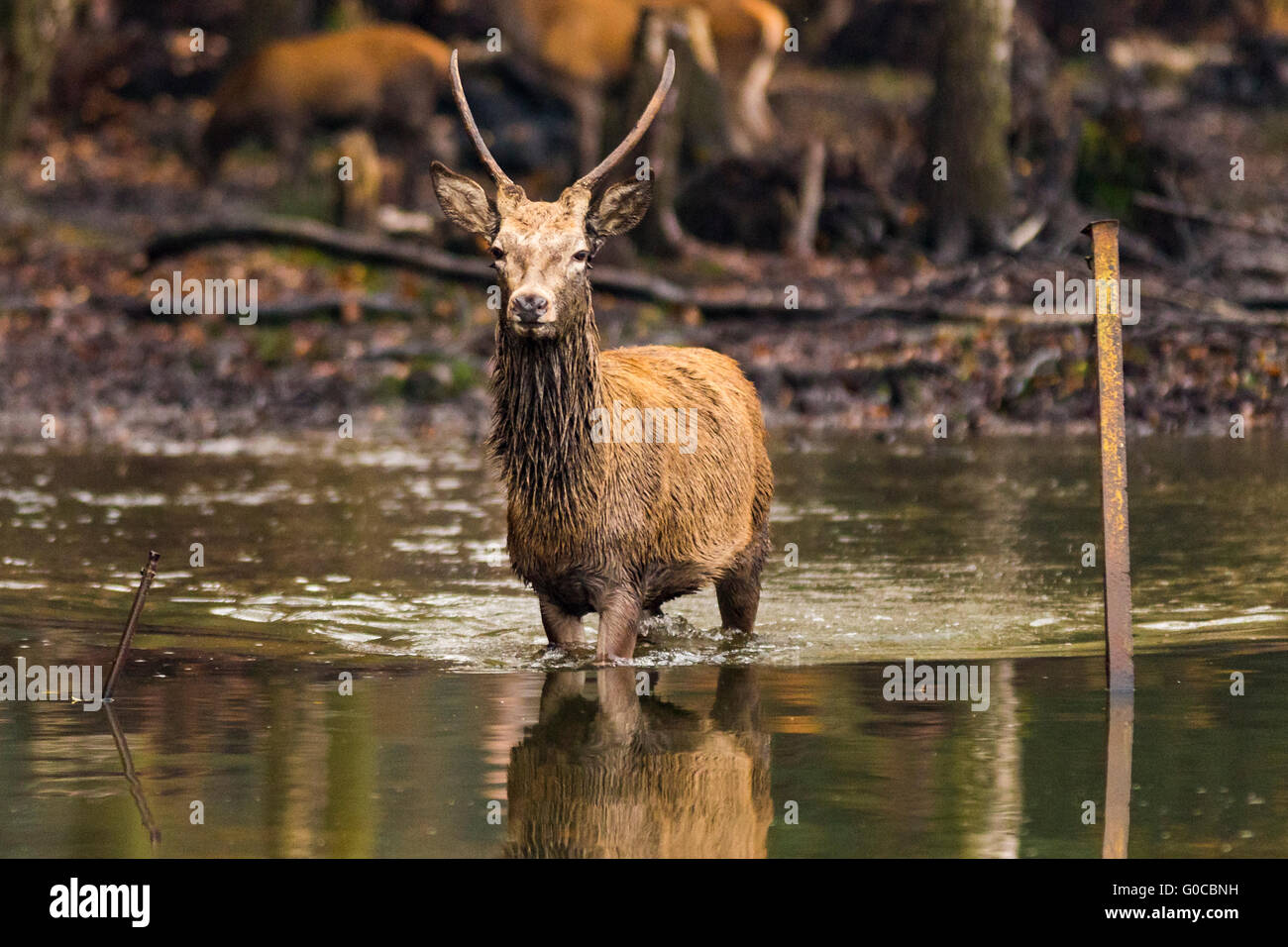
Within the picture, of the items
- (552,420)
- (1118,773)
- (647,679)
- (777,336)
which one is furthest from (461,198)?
(777,336)

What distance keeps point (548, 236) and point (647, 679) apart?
197 centimetres

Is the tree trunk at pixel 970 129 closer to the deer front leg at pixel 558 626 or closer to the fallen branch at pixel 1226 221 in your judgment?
the fallen branch at pixel 1226 221

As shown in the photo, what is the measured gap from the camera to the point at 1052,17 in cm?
3762

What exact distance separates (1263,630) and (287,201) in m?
20.7

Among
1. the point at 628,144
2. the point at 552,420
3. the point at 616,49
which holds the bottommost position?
the point at 552,420

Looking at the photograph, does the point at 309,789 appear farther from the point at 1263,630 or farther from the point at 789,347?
the point at 789,347

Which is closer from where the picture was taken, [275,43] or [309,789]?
[309,789]

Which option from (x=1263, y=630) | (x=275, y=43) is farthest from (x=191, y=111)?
(x=1263, y=630)

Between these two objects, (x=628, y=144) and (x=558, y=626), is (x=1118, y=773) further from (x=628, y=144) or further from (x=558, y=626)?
(x=628, y=144)

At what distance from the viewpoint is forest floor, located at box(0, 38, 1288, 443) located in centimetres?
2039

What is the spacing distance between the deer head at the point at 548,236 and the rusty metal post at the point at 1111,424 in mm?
2065

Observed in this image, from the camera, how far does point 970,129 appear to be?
2514 centimetres

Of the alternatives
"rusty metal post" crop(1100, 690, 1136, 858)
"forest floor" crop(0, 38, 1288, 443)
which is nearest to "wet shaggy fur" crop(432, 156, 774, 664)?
"rusty metal post" crop(1100, 690, 1136, 858)
